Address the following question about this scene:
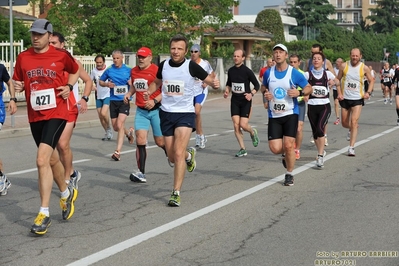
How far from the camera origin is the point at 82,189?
35.3 ft

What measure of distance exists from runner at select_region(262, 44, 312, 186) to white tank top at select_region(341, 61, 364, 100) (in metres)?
4.00

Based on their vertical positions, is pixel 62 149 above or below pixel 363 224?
above

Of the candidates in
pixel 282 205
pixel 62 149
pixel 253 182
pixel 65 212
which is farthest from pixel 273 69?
pixel 65 212

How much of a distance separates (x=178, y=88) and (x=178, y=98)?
14 cm

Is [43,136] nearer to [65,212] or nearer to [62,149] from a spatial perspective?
[65,212]

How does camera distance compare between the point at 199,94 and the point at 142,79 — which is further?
the point at 199,94

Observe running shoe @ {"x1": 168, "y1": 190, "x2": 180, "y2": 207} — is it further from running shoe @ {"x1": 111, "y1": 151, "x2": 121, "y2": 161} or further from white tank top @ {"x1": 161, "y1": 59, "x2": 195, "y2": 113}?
running shoe @ {"x1": 111, "y1": 151, "x2": 121, "y2": 161}

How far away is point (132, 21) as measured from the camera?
114ft

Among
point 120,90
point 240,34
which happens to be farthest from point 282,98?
point 240,34

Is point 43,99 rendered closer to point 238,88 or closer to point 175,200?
point 175,200

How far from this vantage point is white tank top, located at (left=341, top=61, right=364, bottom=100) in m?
14.8

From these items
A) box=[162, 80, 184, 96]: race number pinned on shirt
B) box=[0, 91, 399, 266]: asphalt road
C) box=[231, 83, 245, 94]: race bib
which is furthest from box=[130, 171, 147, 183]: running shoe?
box=[231, 83, 245, 94]: race bib

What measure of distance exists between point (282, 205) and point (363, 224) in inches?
53.4

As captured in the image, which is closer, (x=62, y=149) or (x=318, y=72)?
(x=62, y=149)
